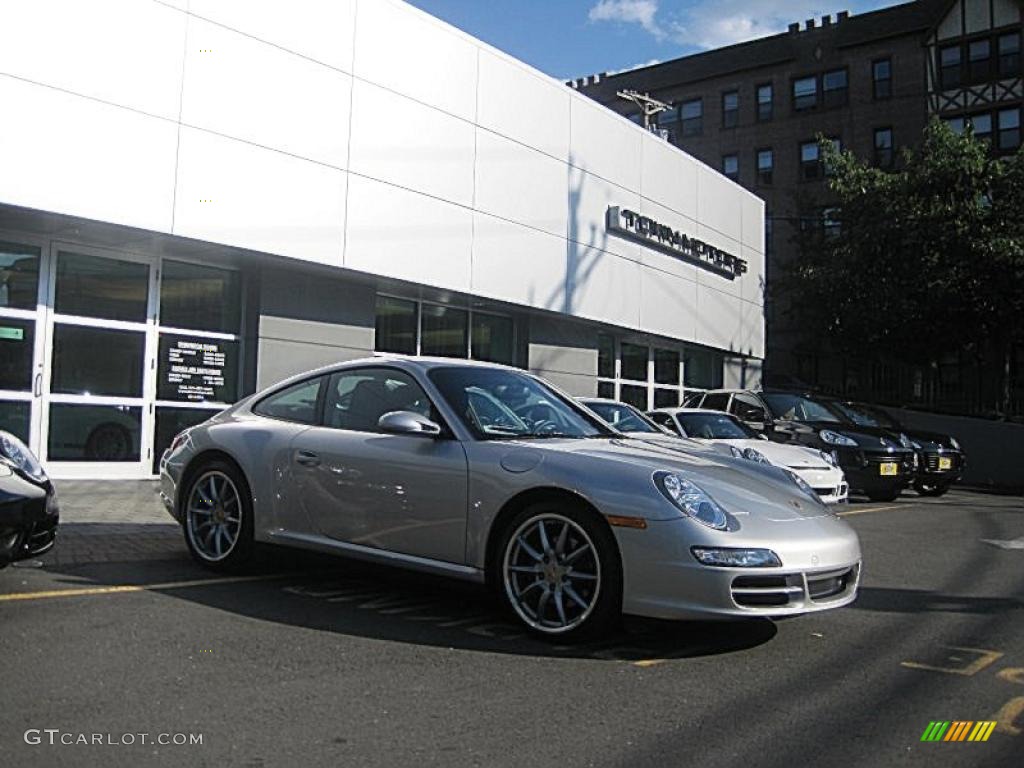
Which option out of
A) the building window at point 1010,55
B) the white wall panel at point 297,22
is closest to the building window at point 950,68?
the building window at point 1010,55

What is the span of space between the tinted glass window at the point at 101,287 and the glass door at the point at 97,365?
1 cm

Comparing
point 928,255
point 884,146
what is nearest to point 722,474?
point 928,255

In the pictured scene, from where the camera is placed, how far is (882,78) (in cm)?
3850

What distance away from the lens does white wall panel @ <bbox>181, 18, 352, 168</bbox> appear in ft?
36.9

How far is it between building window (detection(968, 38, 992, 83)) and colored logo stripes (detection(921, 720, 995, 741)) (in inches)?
1519

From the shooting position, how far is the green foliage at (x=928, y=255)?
25.5 meters

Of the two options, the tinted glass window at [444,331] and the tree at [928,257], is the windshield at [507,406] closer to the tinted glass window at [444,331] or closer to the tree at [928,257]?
the tinted glass window at [444,331]

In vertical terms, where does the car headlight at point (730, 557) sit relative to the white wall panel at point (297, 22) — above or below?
below

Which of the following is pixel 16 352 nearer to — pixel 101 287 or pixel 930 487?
pixel 101 287

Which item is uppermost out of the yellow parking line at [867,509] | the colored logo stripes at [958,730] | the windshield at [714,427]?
the windshield at [714,427]

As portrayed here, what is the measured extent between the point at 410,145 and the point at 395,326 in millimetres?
2959

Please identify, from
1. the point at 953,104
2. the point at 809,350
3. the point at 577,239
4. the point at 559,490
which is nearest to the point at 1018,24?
the point at 953,104

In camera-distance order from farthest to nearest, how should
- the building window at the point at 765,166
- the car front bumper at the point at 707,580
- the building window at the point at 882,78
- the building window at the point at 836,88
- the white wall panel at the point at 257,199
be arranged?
the building window at the point at 765,166 → the building window at the point at 836,88 → the building window at the point at 882,78 → the white wall panel at the point at 257,199 → the car front bumper at the point at 707,580

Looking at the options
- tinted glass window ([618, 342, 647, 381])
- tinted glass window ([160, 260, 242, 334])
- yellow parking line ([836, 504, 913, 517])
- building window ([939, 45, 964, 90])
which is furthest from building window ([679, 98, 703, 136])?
tinted glass window ([160, 260, 242, 334])
